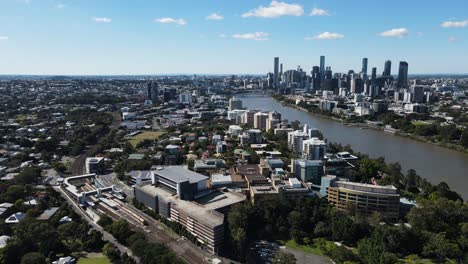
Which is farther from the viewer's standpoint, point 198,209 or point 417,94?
point 417,94

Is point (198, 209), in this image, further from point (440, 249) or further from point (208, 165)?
point (440, 249)

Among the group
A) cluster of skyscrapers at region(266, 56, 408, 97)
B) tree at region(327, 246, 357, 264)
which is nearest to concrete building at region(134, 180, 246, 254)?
tree at region(327, 246, 357, 264)

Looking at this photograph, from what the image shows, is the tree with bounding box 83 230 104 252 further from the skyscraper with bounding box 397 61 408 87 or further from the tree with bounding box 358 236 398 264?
the skyscraper with bounding box 397 61 408 87

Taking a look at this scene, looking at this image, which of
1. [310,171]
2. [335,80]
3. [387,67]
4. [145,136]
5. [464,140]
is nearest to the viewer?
[310,171]

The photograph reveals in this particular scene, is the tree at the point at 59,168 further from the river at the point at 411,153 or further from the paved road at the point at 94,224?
the river at the point at 411,153

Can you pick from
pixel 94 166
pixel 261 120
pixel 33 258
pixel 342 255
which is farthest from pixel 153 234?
pixel 261 120

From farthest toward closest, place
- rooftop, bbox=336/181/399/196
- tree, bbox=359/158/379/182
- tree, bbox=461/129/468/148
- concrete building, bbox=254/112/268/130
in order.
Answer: concrete building, bbox=254/112/268/130 < tree, bbox=461/129/468/148 < tree, bbox=359/158/379/182 < rooftop, bbox=336/181/399/196

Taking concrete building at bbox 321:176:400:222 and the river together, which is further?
the river
